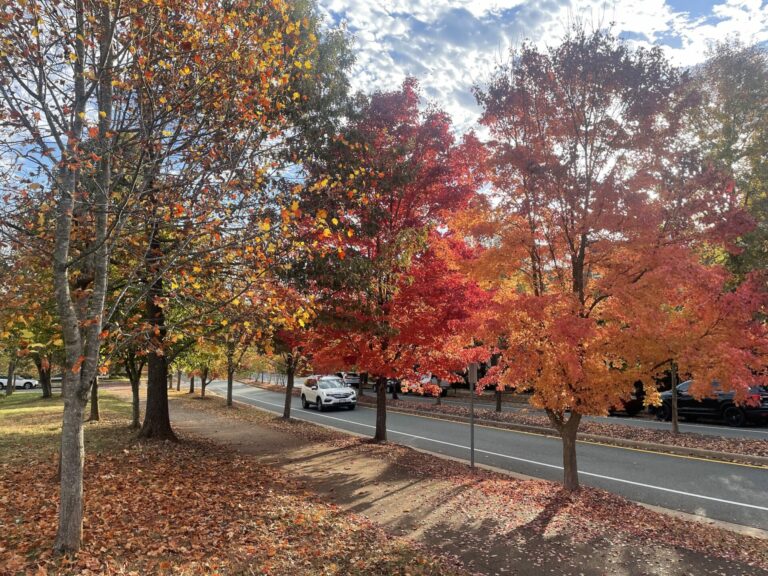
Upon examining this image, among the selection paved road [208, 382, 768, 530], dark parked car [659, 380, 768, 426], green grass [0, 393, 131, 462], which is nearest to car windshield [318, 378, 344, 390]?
paved road [208, 382, 768, 530]

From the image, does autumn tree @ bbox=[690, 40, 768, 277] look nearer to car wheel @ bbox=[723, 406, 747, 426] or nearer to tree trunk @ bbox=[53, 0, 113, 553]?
car wheel @ bbox=[723, 406, 747, 426]

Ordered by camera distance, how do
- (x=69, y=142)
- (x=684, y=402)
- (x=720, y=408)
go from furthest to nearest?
1. (x=684, y=402)
2. (x=720, y=408)
3. (x=69, y=142)

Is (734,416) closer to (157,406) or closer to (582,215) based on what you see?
(582,215)

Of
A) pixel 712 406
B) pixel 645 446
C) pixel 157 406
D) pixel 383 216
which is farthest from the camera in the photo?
pixel 712 406

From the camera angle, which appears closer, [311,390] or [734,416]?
[734,416]

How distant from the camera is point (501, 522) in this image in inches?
267

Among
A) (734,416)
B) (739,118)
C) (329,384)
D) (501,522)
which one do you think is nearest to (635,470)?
(501,522)

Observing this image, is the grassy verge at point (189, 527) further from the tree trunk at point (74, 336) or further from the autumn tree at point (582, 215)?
the autumn tree at point (582, 215)

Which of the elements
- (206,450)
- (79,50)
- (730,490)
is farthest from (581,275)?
(206,450)

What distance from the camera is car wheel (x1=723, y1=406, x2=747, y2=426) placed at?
A: 17.2 metres

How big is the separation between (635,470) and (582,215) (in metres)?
6.79

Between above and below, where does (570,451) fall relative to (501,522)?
above

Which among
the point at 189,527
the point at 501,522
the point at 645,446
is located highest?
the point at 189,527

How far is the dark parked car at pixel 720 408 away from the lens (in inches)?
661
